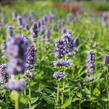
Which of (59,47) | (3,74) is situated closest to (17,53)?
(3,74)

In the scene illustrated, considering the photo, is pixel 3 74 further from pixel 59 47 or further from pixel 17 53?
pixel 17 53

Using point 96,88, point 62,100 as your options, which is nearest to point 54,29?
point 96,88

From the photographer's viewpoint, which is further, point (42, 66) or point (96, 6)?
point (96, 6)

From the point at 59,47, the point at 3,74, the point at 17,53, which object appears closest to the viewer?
the point at 17,53

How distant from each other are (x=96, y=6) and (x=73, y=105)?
26601 millimetres

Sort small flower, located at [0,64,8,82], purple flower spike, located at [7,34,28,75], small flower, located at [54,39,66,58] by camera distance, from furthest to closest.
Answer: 1. small flower, located at [54,39,66,58]
2. small flower, located at [0,64,8,82]
3. purple flower spike, located at [7,34,28,75]

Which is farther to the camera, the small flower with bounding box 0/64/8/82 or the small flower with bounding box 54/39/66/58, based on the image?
the small flower with bounding box 54/39/66/58

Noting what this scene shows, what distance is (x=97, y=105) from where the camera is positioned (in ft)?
14.8

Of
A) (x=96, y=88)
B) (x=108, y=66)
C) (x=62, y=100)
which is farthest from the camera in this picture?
(x=96, y=88)

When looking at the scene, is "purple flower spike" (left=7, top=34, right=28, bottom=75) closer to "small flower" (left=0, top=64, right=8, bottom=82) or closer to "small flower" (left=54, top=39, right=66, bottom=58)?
"small flower" (left=0, top=64, right=8, bottom=82)

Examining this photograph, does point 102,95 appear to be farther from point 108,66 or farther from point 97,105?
point 108,66

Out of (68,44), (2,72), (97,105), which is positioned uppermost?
(68,44)

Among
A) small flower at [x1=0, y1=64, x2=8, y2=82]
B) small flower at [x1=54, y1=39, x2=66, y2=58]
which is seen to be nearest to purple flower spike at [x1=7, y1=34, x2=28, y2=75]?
small flower at [x1=0, y1=64, x2=8, y2=82]

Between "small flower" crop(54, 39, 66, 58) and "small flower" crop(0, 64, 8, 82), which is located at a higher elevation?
"small flower" crop(54, 39, 66, 58)
